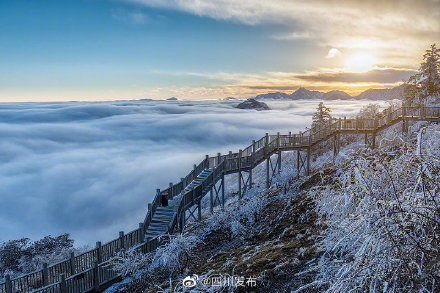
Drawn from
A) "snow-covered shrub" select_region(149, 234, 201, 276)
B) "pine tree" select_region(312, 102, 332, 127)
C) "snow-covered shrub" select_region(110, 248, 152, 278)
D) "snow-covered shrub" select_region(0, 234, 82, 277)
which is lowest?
"snow-covered shrub" select_region(0, 234, 82, 277)

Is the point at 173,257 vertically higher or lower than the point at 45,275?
Result: higher

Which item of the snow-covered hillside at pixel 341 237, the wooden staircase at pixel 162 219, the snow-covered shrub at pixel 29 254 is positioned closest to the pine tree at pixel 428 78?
the snow-covered hillside at pixel 341 237

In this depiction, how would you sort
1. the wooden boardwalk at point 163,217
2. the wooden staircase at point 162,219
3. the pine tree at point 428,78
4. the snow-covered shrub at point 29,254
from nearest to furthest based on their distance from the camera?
1. the wooden boardwalk at point 163,217
2. the wooden staircase at point 162,219
3. the snow-covered shrub at point 29,254
4. the pine tree at point 428,78

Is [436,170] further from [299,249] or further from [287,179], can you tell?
[287,179]

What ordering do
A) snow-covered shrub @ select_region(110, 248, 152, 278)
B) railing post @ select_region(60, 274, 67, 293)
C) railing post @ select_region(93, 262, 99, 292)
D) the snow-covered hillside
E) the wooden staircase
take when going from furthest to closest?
1. the wooden staircase
2. railing post @ select_region(93, 262, 99, 292)
3. snow-covered shrub @ select_region(110, 248, 152, 278)
4. railing post @ select_region(60, 274, 67, 293)
5. the snow-covered hillside

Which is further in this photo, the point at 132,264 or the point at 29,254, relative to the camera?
the point at 29,254

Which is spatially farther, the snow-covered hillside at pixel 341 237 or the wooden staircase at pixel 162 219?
the wooden staircase at pixel 162 219

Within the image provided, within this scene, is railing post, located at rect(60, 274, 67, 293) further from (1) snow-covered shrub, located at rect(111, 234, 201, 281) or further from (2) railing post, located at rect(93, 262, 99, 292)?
(1) snow-covered shrub, located at rect(111, 234, 201, 281)

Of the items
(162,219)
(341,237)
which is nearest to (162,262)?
(162,219)

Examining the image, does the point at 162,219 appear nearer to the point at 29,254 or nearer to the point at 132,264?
the point at 132,264

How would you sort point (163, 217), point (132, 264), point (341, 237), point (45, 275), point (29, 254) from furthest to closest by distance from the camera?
point (29, 254) < point (163, 217) < point (132, 264) < point (45, 275) < point (341, 237)

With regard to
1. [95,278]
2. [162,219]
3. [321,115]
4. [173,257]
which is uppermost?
[321,115]

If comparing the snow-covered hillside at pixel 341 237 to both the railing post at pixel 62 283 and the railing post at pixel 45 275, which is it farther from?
the railing post at pixel 45 275

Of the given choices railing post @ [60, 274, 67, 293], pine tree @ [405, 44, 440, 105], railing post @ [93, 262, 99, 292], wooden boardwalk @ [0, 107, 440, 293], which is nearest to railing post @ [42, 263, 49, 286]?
wooden boardwalk @ [0, 107, 440, 293]
